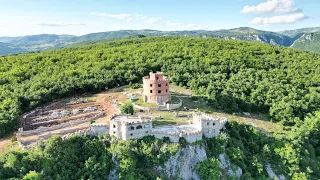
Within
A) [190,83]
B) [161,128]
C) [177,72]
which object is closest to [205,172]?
[161,128]

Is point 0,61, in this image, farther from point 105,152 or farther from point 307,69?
point 307,69

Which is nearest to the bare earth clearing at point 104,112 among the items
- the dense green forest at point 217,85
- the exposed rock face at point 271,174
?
the dense green forest at point 217,85

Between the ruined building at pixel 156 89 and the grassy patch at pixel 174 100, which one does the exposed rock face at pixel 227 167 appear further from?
the ruined building at pixel 156 89

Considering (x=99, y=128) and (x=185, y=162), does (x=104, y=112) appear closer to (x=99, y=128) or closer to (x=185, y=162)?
(x=99, y=128)

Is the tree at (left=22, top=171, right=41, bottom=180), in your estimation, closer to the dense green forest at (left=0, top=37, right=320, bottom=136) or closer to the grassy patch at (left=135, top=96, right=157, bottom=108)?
the dense green forest at (left=0, top=37, right=320, bottom=136)

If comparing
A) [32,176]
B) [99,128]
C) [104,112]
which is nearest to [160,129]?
[99,128]

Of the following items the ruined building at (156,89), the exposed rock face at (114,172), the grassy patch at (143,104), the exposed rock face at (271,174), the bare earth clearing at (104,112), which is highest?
the ruined building at (156,89)

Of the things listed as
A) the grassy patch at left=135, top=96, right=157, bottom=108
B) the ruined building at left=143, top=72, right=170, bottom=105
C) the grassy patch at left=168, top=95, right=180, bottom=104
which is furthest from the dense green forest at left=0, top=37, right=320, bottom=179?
the grassy patch at left=135, top=96, right=157, bottom=108
